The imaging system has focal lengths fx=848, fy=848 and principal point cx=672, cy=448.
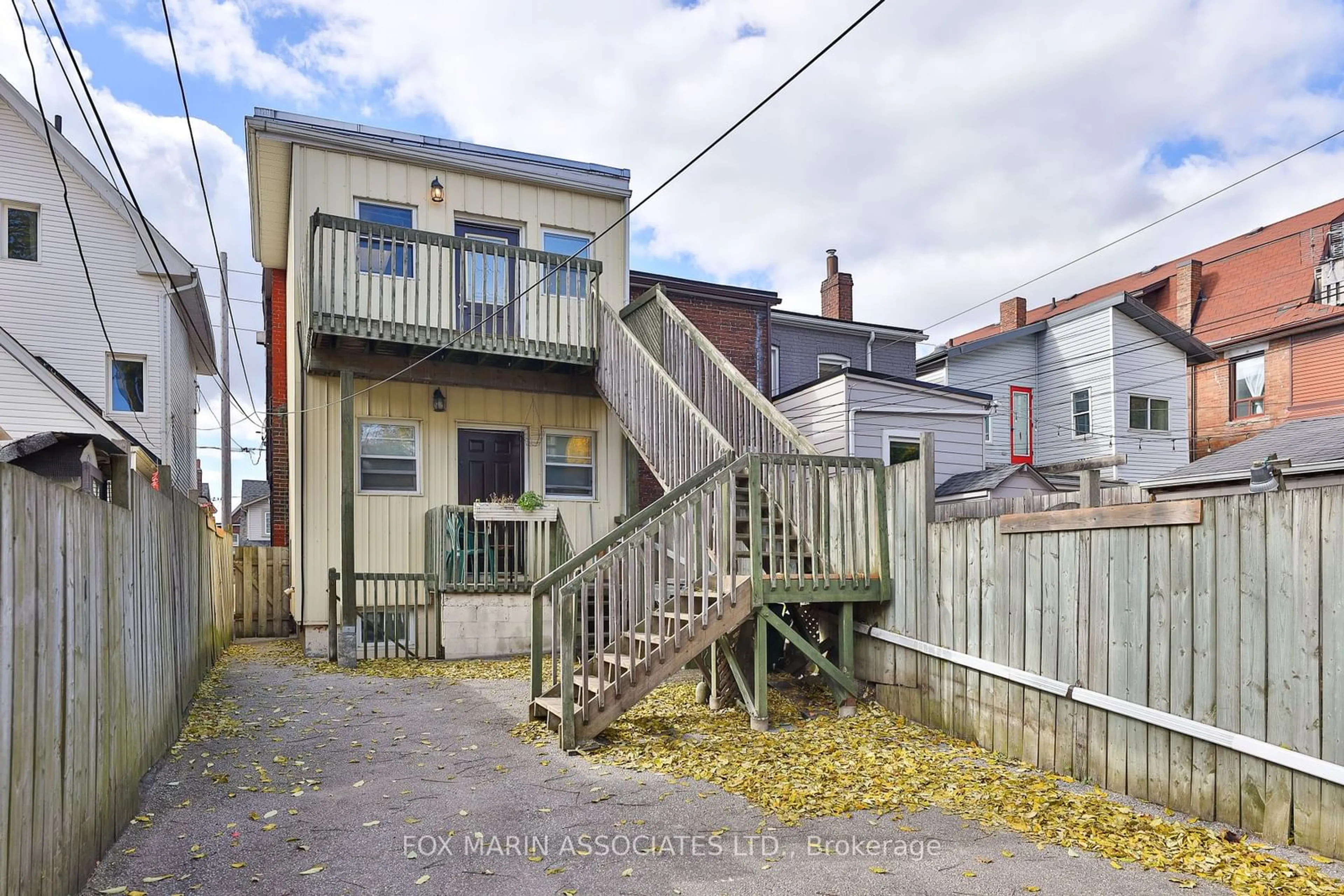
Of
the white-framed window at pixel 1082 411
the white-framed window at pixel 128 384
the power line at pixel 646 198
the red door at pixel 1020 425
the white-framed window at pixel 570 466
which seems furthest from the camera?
the red door at pixel 1020 425

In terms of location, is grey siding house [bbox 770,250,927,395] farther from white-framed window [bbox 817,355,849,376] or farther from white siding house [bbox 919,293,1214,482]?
white siding house [bbox 919,293,1214,482]

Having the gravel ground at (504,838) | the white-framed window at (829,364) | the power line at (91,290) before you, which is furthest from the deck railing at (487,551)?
the white-framed window at (829,364)

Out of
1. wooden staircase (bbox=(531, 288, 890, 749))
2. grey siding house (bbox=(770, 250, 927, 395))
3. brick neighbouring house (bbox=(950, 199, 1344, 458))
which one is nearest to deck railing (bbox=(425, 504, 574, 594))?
wooden staircase (bbox=(531, 288, 890, 749))

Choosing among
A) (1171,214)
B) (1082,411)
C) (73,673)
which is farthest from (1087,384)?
Result: (73,673)

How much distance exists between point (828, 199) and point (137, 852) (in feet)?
42.2

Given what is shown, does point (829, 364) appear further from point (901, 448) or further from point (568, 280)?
point (568, 280)

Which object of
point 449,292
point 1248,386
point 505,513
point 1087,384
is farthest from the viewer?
point 1248,386

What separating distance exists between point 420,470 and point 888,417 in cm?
828

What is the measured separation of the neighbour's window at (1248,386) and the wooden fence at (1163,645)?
1967cm

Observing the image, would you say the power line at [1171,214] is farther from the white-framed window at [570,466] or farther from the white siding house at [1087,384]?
the white-framed window at [570,466]

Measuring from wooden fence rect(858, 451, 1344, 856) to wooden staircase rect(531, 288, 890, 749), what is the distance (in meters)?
0.71

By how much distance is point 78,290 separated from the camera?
52.3ft

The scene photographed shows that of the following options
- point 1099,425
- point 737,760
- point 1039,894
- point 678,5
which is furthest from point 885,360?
point 1039,894

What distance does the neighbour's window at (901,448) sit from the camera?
15523mm
